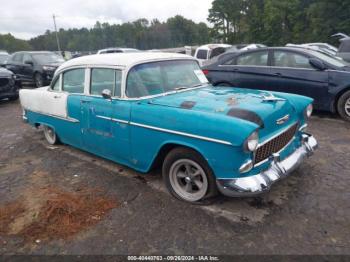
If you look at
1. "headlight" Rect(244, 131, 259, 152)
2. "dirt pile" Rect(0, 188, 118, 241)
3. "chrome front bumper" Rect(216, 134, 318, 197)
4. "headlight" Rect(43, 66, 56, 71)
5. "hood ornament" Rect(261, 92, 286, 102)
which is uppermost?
"hood ornament" Rect(261, 92, 286, 102)

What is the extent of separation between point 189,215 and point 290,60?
4852 mm

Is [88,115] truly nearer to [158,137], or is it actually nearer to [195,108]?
[158,137]

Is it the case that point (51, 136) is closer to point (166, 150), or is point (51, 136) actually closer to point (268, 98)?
point (166, 150)

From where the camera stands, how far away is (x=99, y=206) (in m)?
3.72

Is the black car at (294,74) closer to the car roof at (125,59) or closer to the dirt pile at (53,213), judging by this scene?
the car roof at (125,59)

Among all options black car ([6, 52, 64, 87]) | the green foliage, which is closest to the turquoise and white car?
black car ([6, 52, 64, 87])

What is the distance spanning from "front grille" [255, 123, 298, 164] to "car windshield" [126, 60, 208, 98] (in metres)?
1.49

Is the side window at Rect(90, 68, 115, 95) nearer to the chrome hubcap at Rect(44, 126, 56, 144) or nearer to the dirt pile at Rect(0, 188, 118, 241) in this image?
the dirt pile at Rect(0, 188, 118, 241)

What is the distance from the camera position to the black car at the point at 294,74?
645 centimetres

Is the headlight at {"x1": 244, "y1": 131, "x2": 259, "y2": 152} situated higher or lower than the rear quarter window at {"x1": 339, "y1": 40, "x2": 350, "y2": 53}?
lower

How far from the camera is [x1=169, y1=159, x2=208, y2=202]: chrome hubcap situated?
3503 millimetres

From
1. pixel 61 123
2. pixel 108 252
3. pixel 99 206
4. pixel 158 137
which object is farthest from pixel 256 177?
pixel 61 123

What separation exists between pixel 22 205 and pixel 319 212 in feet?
11.1

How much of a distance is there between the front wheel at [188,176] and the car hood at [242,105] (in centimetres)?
53
